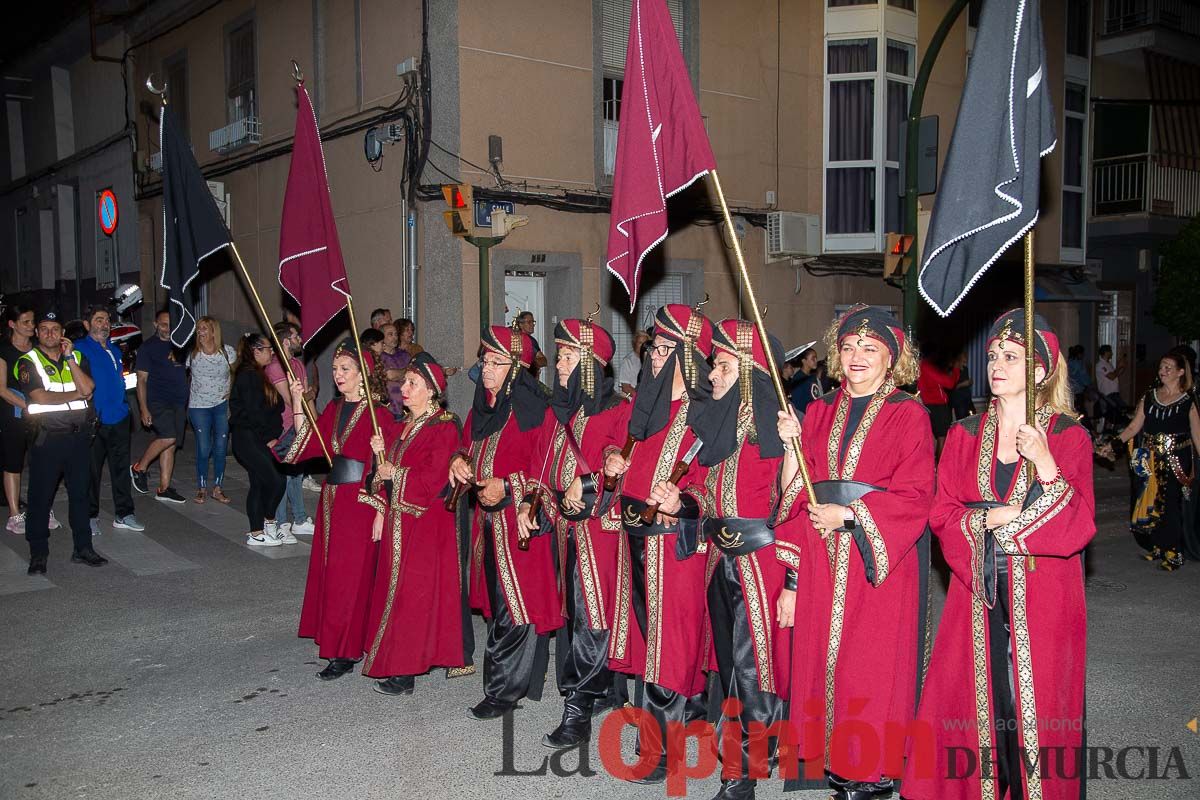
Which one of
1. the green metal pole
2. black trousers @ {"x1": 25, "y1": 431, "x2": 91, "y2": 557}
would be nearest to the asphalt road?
black trousers @ {"x1": 25, "y1": 431, "x2": 91, "y2": 557}

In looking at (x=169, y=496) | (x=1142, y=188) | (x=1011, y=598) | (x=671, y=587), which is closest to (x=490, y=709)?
(x=671, y=587)

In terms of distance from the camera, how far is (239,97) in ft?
58.3

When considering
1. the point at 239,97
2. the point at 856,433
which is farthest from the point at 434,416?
the point at 239,97

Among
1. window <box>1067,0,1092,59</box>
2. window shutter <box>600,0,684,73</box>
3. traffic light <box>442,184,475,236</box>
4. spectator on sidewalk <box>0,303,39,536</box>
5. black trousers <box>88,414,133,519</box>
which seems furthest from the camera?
window <box>1067,0,1092,59</box>

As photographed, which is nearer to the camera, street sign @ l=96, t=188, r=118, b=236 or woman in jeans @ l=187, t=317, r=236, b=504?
woman in jeans @ l=187, t=317, r=236, b=504

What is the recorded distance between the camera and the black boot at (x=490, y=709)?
5.24 meters

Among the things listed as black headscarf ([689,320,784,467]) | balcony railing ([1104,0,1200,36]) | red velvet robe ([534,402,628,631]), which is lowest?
red velvet robe ([534,402,628,631])

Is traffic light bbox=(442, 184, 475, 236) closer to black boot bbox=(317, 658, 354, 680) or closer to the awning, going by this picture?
black boot bbox=(317, 658, 354, 680)

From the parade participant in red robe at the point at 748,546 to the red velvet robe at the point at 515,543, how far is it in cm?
123

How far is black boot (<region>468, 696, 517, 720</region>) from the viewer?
17.2 feet

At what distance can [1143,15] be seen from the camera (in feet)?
74.9

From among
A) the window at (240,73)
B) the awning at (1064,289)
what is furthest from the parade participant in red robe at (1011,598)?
the awning at (1064,289)

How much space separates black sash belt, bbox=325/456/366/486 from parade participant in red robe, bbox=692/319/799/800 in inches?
93.1

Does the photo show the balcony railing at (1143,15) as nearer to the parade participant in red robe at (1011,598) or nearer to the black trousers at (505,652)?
the parade participant in red robe at (1011,598)
